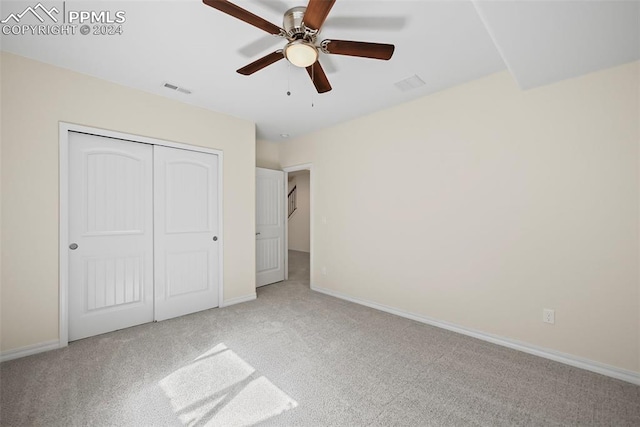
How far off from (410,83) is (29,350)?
4.32 meters

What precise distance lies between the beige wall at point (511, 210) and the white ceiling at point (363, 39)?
303 millimetres

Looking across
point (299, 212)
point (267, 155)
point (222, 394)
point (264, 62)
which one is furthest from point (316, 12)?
point (299, 212)

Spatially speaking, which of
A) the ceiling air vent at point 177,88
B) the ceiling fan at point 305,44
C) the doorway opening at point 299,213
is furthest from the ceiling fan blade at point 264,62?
the doorway opening at point 299,213

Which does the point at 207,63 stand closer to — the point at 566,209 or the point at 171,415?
the point at 171,415

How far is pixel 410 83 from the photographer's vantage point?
2.77 metres

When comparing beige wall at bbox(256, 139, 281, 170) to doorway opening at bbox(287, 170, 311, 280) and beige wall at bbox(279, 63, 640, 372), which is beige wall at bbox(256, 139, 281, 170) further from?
doorway opening at bbox(287, 170, 311, 280)

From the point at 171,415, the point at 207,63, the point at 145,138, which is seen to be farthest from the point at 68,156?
the point at 171,415

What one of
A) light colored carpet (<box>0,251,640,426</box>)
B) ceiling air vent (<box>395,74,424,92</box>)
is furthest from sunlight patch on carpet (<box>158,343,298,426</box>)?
ceiling air vent (<box>395,74,424,92</box>)

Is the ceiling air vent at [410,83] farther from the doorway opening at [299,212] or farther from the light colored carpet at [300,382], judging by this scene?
the doorway opening at [299,212]

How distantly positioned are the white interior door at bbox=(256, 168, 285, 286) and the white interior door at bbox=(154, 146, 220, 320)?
1.07 meters

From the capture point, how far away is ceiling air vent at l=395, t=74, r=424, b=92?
8.78 feet

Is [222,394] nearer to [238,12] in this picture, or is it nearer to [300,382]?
[300,382]

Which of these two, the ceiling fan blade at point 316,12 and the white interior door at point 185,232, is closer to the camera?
the ceiling fan blade at point 316,12

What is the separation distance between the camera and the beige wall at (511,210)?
207cm
